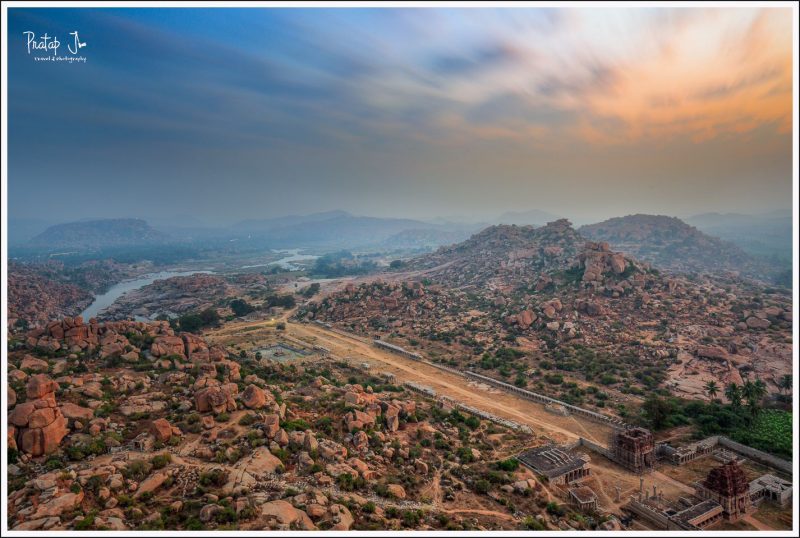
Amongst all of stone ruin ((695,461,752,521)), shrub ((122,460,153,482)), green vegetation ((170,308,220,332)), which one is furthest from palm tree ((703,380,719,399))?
green vegetation ((170,308,220,332))

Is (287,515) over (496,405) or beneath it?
over

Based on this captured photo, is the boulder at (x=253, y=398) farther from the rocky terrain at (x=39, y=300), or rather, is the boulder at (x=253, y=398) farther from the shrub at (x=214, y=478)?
the rocky terrain at (x=39, y=300)

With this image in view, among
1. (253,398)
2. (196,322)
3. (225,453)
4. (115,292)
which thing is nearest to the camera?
(225,453)

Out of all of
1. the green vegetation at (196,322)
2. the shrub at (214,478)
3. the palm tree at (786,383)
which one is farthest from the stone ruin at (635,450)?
the green vegetation at (196,322)

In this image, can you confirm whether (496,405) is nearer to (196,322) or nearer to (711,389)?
(711,389)

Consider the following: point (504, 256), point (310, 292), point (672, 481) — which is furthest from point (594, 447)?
point (504, 256)

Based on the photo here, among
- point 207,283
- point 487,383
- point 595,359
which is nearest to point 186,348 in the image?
point 487,383

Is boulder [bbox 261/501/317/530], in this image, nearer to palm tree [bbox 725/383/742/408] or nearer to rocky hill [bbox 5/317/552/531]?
rocky hill [bbox 5/317/552/531]
